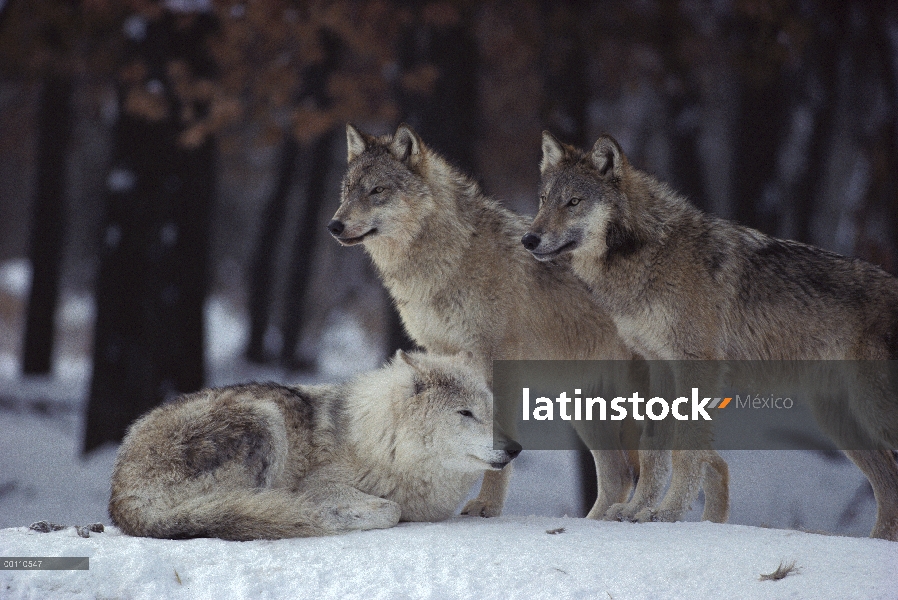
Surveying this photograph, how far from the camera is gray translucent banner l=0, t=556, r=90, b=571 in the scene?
4.11 metres

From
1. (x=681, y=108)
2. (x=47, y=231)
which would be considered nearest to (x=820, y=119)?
(x=681, y=108)

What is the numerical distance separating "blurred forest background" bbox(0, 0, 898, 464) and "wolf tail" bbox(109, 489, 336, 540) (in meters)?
3.33

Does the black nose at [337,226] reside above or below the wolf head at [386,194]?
below

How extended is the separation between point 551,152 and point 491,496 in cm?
240

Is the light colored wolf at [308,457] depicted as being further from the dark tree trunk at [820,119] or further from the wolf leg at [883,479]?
the dark tree trunk at [820,119]

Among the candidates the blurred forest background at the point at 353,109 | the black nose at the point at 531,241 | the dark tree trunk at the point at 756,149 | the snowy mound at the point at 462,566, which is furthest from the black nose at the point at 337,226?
the dark tree trunk at the point at 756,149

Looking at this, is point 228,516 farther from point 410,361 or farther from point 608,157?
point 608,157

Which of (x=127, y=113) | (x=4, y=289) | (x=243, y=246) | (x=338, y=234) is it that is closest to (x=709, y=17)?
(x=127, y=113)

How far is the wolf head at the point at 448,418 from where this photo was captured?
4.96 meters

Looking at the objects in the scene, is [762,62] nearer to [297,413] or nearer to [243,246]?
[297,413]

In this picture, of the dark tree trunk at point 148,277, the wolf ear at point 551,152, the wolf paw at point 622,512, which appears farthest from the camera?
the dark tree trunk at point 148,277

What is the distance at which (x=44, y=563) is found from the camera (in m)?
4.17

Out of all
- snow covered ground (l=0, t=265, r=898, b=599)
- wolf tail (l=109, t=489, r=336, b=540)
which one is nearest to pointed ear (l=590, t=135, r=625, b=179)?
snow covered ground (l=0, t=265, r=898, b=599)

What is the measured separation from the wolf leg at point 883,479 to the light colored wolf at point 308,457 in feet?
8.39
